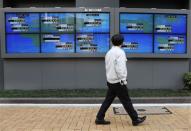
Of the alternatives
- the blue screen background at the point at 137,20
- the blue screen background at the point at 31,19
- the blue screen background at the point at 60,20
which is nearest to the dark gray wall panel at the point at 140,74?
the blue screen background at the point at 137,20

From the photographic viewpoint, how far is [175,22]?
13.4 metres

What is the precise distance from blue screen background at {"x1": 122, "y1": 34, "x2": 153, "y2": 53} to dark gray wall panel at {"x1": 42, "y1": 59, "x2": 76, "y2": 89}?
1876 millimetres

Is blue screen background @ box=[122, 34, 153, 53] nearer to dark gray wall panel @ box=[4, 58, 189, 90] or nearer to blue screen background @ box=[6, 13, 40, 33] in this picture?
dark gray wall panel @ box=[4, 58, 189, 90]

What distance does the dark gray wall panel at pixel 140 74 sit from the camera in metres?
13.2

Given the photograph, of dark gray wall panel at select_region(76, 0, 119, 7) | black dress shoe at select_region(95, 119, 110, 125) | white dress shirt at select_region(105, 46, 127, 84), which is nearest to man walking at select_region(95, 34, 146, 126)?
white dress shirt at select_region(105, 46, 127, 84)

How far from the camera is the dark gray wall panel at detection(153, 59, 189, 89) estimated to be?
43.9ft

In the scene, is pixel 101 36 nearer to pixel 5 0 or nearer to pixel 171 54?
pixel 171 54

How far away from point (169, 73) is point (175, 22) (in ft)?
5.43

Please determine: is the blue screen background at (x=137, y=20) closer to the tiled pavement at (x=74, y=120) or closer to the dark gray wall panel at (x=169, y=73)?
the dark gray wall panel at (x=169, y=73)

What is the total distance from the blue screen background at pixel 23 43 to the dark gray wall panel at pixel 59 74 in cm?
58

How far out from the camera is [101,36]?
13.1 m

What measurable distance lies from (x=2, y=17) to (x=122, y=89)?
6537 millimetres

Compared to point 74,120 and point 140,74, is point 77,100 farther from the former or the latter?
point 140,74

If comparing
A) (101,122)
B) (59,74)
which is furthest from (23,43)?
(101,122)
